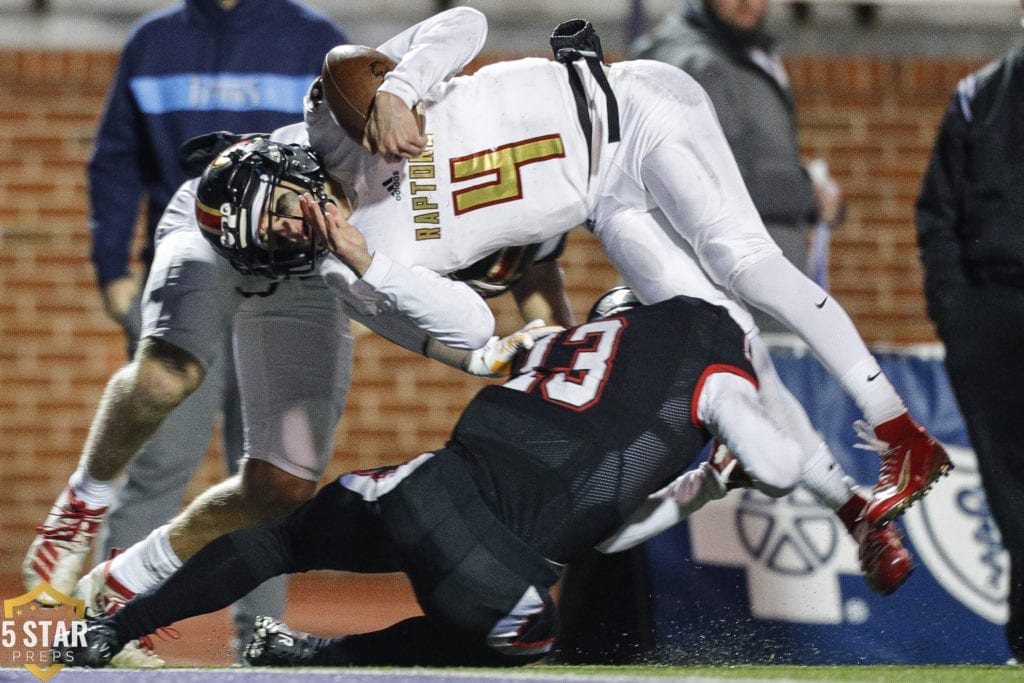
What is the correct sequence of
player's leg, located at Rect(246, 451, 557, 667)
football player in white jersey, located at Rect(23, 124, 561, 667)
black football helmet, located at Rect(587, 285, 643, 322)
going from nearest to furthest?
player's leg, located at Rect(246, 451, 557, 667), football player in white jersey, located at Rect(23, 124, 561, 667), black football helmet, located at Rect(587, 285, 643, 322)

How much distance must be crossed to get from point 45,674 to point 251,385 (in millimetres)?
1141

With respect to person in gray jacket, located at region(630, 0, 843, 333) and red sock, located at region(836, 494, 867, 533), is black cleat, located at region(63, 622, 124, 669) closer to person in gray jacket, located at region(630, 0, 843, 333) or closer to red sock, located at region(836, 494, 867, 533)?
red sock, located at region(836, 494, 867, 533)

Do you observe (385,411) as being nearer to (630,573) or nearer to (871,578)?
(630,573)

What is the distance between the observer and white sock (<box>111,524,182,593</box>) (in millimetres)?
3648

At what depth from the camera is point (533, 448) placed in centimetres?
334

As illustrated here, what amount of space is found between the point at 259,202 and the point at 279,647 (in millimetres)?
1042

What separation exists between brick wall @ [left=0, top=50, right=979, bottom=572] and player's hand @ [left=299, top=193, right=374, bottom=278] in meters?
3.33

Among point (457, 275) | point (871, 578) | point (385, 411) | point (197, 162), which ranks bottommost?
point (385, 411)

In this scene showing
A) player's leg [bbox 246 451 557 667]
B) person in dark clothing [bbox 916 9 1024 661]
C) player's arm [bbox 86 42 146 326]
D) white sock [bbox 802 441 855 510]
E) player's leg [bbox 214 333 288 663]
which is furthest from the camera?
player's arm [bbox 86 42 146 326]

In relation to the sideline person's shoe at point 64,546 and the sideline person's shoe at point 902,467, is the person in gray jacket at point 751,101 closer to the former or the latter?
the sideline person's shoe at point 902,467

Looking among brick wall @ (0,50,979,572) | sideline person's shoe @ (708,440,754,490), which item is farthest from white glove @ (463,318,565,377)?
brick wall @ (0,50,979,572)

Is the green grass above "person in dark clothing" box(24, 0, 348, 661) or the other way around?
the other way around

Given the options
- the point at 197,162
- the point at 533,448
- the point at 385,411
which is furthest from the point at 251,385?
the point at 385,411

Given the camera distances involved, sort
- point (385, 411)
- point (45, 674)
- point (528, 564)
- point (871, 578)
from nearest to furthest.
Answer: point (45, 674) < point (528, 564) < point (871, 578) < point (385, 411)
